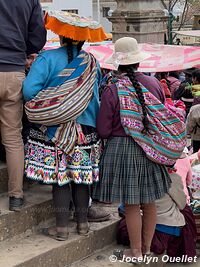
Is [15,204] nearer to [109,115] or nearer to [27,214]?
[27,214]

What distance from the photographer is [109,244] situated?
448cm

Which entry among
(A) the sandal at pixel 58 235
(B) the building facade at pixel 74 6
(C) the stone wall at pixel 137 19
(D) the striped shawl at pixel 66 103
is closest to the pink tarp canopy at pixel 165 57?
(D) the striped shawl at pixel 66 103

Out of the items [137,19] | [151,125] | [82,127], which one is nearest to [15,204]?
[82,127]

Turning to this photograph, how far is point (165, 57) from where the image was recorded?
31.1 ft

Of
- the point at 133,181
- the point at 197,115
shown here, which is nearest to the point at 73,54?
the point at 133,181

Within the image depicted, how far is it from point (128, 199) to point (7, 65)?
1388 millimetres

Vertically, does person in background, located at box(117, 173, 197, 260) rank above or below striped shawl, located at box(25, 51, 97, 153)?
below

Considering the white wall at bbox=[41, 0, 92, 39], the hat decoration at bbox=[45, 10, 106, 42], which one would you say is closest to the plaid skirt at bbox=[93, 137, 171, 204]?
the hat decoration at bbox=[45, 10, 106, 42]

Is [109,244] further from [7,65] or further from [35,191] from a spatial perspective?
[7,65]

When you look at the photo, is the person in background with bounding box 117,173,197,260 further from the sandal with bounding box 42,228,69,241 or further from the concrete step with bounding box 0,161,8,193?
the concrete step with bounding box 0,161,8,193

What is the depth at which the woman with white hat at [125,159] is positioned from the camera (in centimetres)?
383

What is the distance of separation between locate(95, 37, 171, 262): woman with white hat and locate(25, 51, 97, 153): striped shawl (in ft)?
0.58

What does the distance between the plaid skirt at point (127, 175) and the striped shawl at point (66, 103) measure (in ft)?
1.05

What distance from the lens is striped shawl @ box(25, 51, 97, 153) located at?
3785 mm
